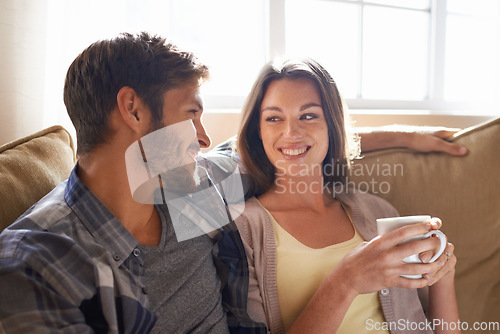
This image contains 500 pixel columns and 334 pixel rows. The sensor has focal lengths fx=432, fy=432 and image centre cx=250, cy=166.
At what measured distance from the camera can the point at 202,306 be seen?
97 centimetres

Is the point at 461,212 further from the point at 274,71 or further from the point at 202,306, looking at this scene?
the point at 202,306

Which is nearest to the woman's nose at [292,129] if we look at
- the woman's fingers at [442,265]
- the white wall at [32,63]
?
the woman's fingers at [442,265]

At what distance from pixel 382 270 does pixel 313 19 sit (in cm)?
180

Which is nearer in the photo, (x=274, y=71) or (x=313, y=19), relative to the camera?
(x=274, y=71)

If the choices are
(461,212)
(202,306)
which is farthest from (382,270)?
(461,212)

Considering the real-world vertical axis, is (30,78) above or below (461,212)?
above

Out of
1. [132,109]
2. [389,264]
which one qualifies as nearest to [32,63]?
[132,109]

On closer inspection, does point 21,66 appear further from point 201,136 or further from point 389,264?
point 389,264

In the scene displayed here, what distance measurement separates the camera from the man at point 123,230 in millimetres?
756

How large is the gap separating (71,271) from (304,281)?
0.63 metres

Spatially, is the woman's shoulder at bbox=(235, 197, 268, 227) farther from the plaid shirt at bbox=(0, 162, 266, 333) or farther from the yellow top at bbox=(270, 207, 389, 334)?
the plaid shirt at bbox=(0, 162, 266, 333)

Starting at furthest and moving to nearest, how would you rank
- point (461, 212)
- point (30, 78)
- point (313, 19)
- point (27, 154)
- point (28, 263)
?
point (313, 19) → point (461, 212) → point (30, 78) → point (27, 154) → point (28, 263)

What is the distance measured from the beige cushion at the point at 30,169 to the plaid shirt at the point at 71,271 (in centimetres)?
7

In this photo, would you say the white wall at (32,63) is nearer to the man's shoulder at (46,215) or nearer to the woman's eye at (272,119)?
the man's shoulder at (46,215)
